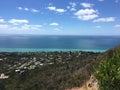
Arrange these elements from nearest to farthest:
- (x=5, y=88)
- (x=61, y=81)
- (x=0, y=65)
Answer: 1. (x=61, y=81)
2. (x=5, y=88)
3. (x=0, y=65)

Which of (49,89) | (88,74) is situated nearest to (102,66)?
(88,74)

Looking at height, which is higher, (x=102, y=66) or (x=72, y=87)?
(x=102, y=66)

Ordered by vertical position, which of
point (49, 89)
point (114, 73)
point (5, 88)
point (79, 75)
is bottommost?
point (5, 88)

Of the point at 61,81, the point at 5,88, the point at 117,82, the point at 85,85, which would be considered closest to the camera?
the point at 117,82

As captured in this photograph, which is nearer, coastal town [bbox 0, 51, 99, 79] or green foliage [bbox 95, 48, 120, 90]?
green foliage [bbox 95, 48, 120, 90]

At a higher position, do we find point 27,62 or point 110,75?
point 110,75

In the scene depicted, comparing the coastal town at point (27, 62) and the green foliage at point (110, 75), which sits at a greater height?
the green foliage at point (110, 75)

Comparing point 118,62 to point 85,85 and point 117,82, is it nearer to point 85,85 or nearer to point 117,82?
point 117,82

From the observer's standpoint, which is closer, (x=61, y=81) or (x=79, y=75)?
(x=79, y=75)

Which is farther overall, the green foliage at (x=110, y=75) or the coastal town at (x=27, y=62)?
the coastal town at (x=27, y=62)

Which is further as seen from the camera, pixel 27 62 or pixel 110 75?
pixel 27 62

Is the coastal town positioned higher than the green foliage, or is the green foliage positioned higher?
the green foliage
